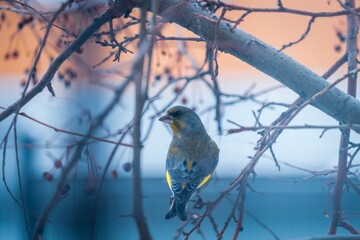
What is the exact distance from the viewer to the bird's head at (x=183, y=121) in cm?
348

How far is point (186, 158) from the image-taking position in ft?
10.6

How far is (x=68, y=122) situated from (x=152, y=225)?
9.38 ft

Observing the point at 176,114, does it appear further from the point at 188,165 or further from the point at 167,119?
the point at 188,165

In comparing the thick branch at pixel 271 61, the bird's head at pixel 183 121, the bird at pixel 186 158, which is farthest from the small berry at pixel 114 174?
the bird's head at pixel 183 121

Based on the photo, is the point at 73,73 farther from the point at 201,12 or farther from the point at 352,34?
the point at 352,34

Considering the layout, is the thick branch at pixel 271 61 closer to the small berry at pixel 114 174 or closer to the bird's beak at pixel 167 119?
the small berry at pixel 114 174

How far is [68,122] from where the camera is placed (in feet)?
7.87

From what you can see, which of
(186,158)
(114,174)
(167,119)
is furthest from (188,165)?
(114,174)

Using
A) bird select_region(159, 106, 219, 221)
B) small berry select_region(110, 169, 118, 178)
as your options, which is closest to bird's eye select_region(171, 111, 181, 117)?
bird select_region(159, 106, 219, 221)

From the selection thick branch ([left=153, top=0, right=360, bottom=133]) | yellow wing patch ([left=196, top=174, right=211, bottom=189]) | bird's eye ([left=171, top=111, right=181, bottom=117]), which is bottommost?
yellow wing patch ([left=196, top=174, right=211, bottom=189])

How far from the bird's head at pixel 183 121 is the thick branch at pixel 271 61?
1.34 m

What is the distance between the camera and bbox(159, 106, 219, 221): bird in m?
2.82

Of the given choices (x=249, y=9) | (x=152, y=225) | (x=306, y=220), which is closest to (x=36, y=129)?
(x=152, y=225)

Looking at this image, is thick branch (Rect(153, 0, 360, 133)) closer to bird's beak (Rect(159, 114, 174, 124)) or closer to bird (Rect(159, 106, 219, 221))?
bird (Rect(159, 106, 219, 221))
